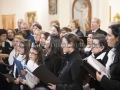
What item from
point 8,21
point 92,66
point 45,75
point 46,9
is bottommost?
point 45,75

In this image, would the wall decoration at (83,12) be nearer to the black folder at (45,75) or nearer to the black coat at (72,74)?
the black coat at (72,74)

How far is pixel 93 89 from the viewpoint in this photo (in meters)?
2.94

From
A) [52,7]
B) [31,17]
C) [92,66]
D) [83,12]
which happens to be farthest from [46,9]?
[92,66]

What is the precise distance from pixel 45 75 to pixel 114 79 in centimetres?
81

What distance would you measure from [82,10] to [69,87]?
7.05 metres

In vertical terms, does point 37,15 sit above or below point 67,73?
above

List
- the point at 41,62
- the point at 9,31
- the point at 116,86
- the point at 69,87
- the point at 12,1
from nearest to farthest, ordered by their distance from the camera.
Result: the point at 116,86, the point at 69,87, the point at 41,62, the point at 9,31, the point at 12,1

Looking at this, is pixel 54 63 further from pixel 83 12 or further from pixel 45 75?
pixel 83 12

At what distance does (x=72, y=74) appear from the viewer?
2.68 metres

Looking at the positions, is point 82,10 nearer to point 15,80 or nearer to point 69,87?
point 15,80

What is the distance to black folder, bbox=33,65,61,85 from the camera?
8.73 feet

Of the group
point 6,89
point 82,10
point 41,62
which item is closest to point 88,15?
point 82,10

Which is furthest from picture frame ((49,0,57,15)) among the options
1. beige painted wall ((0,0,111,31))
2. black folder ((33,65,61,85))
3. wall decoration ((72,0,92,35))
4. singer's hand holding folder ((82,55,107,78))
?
singer's hand holding folder ((82,55,107,78))

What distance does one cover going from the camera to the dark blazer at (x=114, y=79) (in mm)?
Answer: 2307
